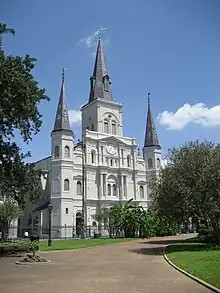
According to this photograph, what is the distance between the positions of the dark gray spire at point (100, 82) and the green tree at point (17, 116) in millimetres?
49920

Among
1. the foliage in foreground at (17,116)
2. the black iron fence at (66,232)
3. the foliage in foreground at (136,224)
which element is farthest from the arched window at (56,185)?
the foliage in foreground at (17,116)

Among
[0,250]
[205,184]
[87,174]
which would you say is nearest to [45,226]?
[87,174]

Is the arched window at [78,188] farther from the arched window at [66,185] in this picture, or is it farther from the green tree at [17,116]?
the green tree at [17,116]

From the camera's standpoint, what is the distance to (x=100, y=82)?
77.8 metres

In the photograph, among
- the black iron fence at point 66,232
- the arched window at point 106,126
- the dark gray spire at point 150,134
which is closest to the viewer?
the black iron fence at point 66,232

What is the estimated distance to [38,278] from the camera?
1411 centimetres

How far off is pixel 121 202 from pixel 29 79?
50.1 metres

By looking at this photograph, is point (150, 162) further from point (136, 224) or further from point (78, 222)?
point (136, 224)

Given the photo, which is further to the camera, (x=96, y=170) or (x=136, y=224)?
(x=96, y=170)

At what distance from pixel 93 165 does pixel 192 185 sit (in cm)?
4227

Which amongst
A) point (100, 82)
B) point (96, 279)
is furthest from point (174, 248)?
point (100, 82)

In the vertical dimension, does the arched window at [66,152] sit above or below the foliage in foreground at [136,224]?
above

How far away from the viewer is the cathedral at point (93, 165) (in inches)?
2500

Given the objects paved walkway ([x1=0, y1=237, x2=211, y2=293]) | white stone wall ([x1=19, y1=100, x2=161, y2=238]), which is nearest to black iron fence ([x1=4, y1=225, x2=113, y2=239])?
white stone wall ([x1=19, y1=100, x2=161, y2=238])
